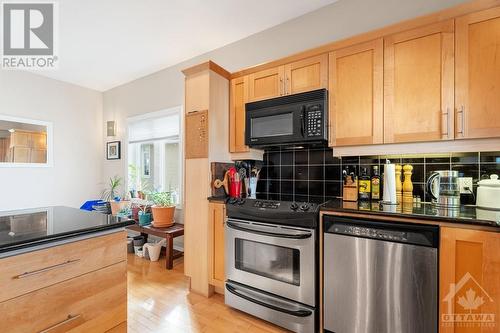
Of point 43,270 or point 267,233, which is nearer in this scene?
point 43,270

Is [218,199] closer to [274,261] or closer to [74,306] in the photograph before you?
[274,261]

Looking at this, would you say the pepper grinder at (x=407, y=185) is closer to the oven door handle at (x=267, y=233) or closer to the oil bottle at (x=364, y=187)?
the oil bottle at (x=364, y=187)

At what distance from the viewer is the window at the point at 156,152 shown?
349 centimetres

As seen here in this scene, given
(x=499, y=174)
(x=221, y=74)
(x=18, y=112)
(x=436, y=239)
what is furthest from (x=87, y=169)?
(x=499, y=174)

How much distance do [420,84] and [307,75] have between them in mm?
827

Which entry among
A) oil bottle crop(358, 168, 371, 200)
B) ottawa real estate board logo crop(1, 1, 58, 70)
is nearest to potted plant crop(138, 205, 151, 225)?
ottawa real estate board logo crop(1, 1, 58, 70)

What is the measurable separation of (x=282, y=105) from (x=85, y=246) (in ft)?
5.60

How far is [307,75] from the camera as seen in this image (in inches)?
78.6

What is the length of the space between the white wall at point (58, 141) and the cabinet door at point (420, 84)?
15.8 ft

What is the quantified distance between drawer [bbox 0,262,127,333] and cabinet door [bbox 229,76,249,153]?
147 centimetres

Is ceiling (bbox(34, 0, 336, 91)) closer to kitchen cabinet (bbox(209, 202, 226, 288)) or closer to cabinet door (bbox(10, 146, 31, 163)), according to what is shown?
cabinet door (bbox(10, 146, 31, 163))

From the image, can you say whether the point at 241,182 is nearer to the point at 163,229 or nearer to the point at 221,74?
the point at 221,74

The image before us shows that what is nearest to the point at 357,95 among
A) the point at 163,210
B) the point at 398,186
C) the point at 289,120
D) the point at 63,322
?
the point at 289,120

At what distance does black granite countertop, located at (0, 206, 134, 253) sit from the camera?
0.94 meters
